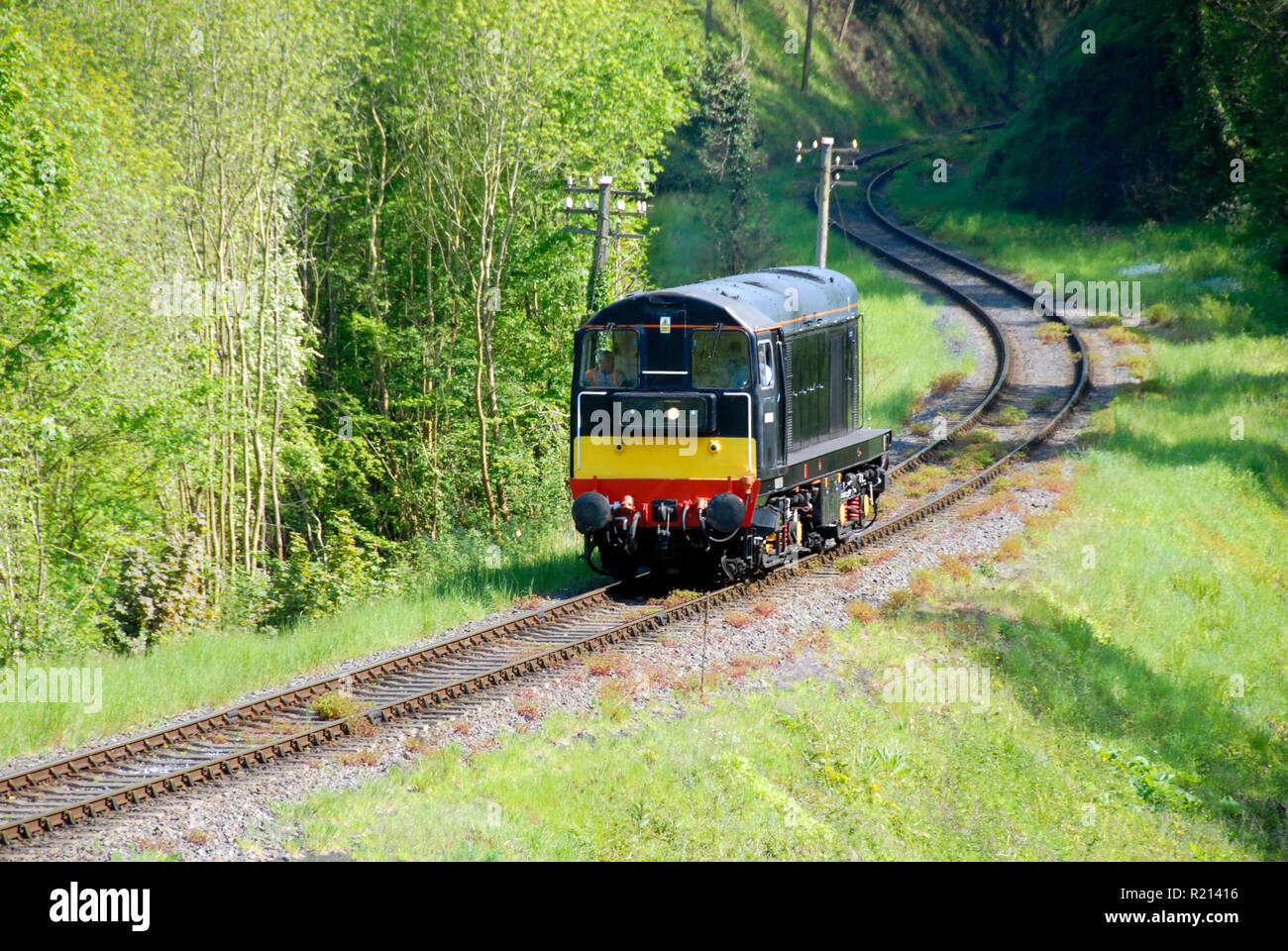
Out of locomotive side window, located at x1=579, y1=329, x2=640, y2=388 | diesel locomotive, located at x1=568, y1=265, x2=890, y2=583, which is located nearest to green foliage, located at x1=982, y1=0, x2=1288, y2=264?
diesel locomotive, located at x1=568, y1=265, x2=890, y2=583

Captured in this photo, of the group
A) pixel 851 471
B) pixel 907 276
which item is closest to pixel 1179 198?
pixel 907 276

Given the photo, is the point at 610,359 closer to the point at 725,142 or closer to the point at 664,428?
the point at 664,428

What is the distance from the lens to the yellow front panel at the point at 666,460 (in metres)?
15.6

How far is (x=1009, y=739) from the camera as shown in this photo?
12859 mm

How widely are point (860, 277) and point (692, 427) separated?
91.3 ft

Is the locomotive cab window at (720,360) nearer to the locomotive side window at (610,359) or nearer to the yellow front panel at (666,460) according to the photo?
the yellow front panel at (666,460)

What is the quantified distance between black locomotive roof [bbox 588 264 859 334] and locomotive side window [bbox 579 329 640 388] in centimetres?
18

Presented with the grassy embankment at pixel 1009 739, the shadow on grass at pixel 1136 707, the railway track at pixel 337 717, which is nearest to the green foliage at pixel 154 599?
the railway track at pixel 337 717

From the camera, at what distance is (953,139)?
238ft

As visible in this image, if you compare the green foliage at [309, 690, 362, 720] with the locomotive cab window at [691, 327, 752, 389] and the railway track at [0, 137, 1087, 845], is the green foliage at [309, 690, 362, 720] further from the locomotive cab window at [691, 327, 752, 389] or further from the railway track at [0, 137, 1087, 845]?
the locomotive cab window at [691, 327, 752, 389]

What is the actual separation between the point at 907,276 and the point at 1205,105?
46.7 ft

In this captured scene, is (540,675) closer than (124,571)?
Yes

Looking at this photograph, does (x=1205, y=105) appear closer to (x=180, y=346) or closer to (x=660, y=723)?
(x=180, y=346)

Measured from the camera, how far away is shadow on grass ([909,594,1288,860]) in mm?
13859
